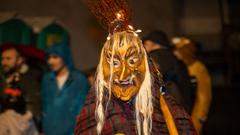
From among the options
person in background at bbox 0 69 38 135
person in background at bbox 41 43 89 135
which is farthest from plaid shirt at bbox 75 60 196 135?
person in background at bbox 41 43 89 135

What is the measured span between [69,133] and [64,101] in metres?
0.30

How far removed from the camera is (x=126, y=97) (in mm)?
3076

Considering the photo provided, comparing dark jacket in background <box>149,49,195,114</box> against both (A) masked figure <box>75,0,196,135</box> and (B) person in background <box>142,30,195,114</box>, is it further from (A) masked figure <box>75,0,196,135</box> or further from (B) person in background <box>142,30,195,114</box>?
(A) masked figure <box>75,0,196,135</box>

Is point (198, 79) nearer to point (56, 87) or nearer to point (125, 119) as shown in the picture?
point (56, 87)

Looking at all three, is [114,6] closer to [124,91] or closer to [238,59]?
[124,91]

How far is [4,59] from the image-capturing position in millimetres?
5016

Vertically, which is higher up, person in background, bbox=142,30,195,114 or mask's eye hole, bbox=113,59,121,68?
mask's eye hole, bbox=113,59,121,68

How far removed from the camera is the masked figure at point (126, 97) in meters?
3.10

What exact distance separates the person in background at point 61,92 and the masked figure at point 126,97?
69.4 inches

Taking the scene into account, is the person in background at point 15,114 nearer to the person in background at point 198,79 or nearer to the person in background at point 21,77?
the person in background at point 21,77

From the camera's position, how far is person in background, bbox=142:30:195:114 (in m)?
4.39

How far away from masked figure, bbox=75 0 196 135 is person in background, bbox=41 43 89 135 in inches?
69.4

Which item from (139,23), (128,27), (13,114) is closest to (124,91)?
(128,27)

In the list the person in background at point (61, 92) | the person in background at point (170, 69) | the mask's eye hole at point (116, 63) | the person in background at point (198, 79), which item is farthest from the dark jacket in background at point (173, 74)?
the mask's eye hole at point (116, 63)
